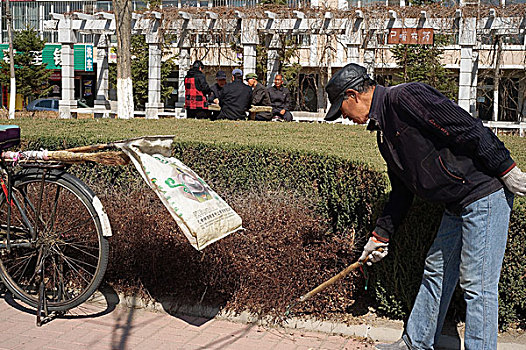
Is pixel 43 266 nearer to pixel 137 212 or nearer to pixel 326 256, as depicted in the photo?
pixel 137 212

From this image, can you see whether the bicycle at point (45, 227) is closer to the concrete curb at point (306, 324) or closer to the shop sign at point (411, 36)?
the concrete curb at point (306, 324)

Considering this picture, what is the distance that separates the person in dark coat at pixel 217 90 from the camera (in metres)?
14.5

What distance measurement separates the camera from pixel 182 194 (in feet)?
13.8

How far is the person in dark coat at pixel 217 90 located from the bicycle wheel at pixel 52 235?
31.1ft

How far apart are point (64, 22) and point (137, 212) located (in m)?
19.4

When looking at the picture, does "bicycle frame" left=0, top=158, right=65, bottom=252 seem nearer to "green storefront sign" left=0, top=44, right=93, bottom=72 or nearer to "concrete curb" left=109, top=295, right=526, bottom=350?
"concrete curb" left=109, top=295, right=526, bottom=350

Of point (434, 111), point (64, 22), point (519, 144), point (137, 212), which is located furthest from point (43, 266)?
point (64, 22)

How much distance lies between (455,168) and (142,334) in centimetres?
236

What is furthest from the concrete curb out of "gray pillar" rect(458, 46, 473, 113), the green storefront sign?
the green storefront sign

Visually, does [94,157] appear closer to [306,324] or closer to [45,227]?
[45,227]

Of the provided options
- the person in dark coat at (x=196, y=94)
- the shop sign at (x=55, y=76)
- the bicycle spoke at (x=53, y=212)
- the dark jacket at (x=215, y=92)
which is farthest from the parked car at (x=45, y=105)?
the bicycle spoke at (x=53, y=212)

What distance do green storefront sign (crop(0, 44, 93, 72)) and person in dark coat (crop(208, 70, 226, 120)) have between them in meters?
28.4

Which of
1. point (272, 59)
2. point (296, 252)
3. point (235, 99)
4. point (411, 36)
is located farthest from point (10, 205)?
point (272, 59)

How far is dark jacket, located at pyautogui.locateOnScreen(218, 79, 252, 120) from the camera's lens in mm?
13117
